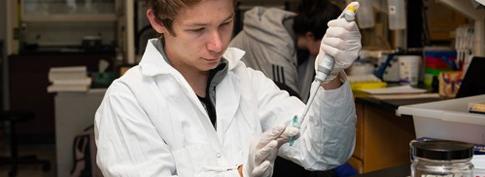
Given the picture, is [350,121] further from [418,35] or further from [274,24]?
[418,35]

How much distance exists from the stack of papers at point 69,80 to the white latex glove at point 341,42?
2888 mm

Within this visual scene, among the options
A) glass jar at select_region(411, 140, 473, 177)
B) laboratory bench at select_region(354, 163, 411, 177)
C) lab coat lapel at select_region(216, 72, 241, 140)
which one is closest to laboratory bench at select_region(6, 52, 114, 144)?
lab coat lapel at select_region(216, 72, 241, 140)

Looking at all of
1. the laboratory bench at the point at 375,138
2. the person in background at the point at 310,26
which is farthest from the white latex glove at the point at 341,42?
the person in background at the point at 310,26

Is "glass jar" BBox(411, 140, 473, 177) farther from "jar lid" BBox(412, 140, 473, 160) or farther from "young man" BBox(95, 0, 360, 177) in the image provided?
"young man" BBox(95, 0, 360, 177)

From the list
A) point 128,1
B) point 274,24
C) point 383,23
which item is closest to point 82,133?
point 128,1

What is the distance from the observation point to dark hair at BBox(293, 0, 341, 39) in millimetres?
2559

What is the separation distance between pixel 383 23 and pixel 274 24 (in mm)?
871

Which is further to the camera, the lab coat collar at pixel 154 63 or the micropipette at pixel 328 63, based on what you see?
the lab coat collar at pixel 154 63

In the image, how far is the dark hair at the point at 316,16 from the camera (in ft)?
8.39

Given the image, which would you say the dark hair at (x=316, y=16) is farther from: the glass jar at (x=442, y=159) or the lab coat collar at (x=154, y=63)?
the glass jar at (x=442, y=159)

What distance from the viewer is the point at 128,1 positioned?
3.47 meters

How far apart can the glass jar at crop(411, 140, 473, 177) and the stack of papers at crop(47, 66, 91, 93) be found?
3.11 m

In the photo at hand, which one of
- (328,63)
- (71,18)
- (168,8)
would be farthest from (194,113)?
(71,18)

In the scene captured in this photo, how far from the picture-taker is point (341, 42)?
1.09m
